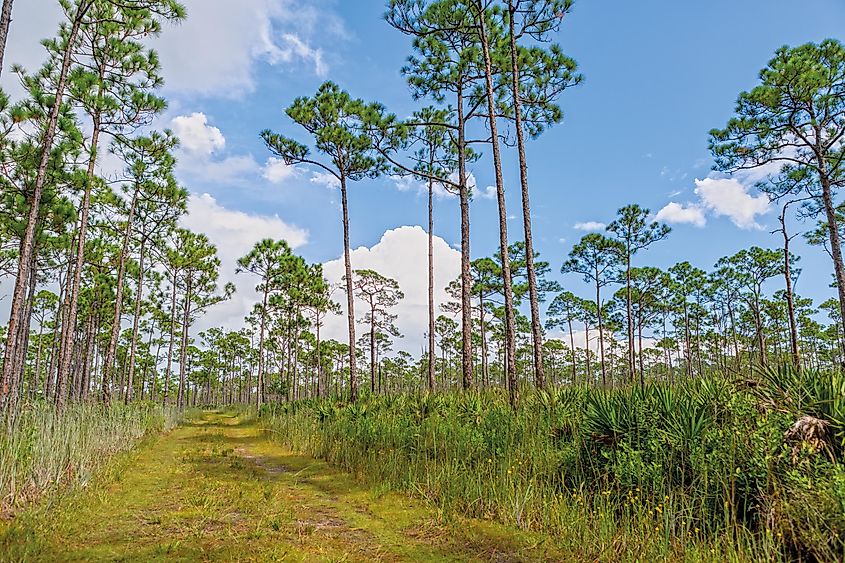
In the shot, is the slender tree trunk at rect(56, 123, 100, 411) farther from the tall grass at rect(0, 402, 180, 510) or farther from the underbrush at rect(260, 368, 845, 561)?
the underbrush at rect(260, 368, 845, 561)

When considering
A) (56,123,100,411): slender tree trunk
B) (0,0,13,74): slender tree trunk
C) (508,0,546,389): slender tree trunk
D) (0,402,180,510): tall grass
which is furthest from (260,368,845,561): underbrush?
(56,123,100,411): slender tree trunk

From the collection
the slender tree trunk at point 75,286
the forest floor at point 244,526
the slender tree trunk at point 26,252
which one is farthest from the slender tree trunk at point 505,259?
the slender tree trunk at point 75,286

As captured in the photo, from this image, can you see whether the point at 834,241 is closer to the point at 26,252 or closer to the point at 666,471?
the point at 666,471

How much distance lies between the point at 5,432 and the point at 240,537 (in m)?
4.06

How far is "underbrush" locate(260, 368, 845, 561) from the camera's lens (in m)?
3.50

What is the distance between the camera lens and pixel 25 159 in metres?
9.70

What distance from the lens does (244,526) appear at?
5160 millimetres

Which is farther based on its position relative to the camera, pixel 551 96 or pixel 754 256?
pixel 754 256

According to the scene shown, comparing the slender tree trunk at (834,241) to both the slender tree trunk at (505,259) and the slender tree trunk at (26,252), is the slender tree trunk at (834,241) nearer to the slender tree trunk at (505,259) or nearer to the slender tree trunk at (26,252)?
the slender tree trunk at (505,259)

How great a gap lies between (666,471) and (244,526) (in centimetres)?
441

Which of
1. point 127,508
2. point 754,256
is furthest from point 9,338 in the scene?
point 754,256

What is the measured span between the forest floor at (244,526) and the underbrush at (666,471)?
438 millimetres

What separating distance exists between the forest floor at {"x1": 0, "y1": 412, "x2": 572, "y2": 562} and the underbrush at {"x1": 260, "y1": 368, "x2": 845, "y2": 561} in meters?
0.44

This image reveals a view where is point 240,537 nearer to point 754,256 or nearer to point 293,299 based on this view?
point 293,299
